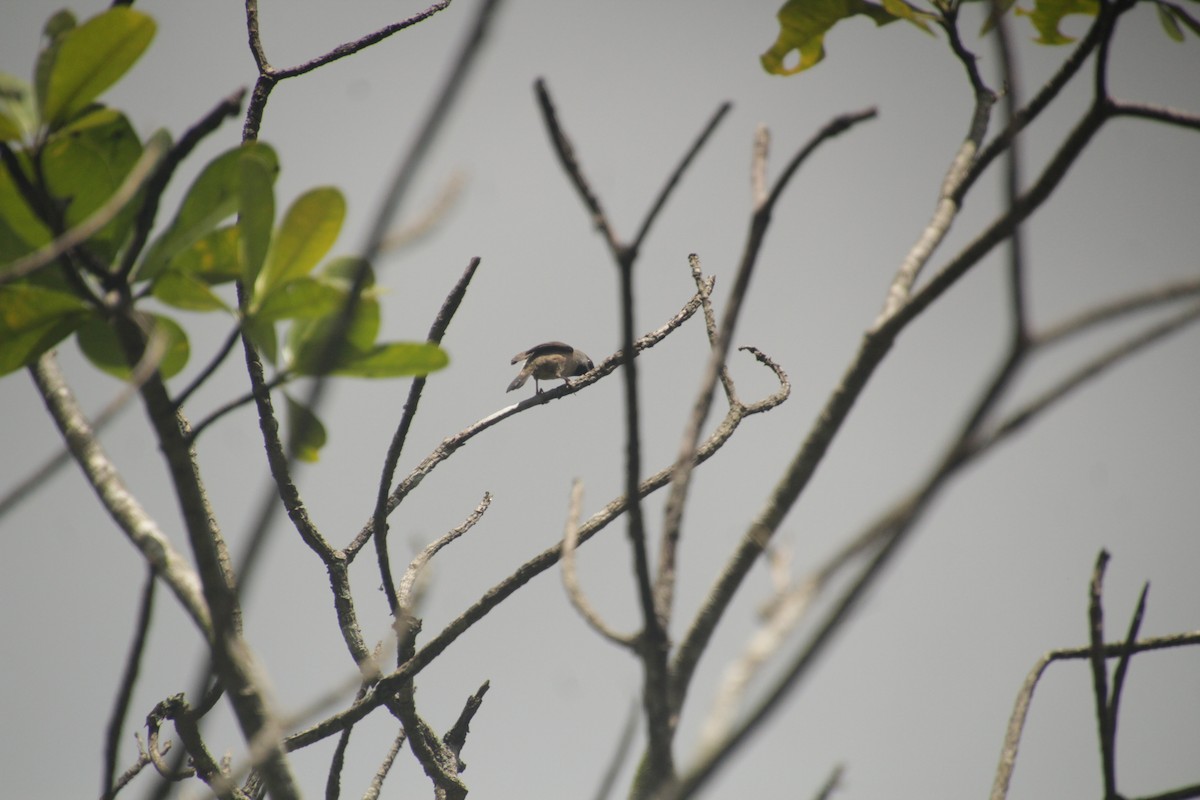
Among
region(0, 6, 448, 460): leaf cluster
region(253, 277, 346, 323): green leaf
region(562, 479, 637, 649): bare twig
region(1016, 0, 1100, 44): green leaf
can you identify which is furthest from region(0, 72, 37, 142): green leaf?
region(1016, 0, 1100, 44): green leaf

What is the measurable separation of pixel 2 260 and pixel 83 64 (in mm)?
198

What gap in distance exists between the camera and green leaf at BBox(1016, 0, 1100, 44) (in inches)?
52.9

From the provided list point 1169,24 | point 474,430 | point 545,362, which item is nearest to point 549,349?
point 545,362

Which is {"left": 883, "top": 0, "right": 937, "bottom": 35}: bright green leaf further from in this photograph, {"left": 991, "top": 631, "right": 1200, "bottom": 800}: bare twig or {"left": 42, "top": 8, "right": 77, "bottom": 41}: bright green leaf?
{"left": 42, "top": 8, "right": 77, "bottom": 41}: bright green leaf

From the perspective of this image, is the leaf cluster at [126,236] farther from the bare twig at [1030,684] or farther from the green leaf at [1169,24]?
the green leaf at [1169,24]

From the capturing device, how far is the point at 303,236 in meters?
0.90

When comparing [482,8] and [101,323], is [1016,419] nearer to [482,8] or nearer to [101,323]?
[482,8]

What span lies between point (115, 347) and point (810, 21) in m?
1.08

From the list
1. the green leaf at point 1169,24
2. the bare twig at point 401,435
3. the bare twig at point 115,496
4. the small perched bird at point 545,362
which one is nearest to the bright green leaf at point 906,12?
the green leaf at point 1169,24

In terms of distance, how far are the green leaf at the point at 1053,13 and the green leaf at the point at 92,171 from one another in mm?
1252

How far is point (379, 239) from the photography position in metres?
0.45

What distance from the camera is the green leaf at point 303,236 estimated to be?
0.89 metres

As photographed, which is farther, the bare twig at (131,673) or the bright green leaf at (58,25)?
the bright green leaf at (58,25)

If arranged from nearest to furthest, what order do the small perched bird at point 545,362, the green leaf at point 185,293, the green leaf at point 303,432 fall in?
the green leaf at point 303,432, the green leaf at point 185,293, the small perched bird at point 545,362
